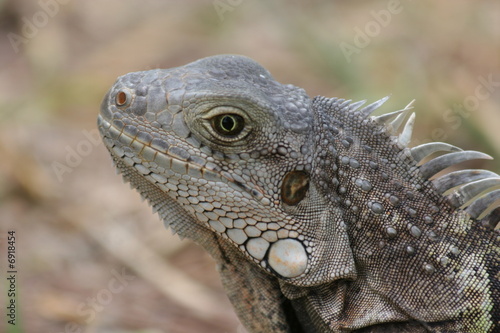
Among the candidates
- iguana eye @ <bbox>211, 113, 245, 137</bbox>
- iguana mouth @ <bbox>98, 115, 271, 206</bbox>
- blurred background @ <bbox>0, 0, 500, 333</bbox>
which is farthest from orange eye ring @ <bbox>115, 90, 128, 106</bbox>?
blurred background @ <bbox>0, 0, 500, 333</bbox>

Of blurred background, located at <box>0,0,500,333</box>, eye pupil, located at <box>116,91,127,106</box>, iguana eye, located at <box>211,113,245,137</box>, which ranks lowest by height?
blurred background, located at <box>0,0,500,333</box>

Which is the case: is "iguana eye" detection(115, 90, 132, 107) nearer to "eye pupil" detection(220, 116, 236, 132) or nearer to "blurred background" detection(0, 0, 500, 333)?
"eye pupil" detection(220, 116, 236, 132)

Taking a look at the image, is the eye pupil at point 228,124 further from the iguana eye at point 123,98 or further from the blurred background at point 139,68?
the blurred background at point 139,68

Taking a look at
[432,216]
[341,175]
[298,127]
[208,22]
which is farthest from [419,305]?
[208,22]

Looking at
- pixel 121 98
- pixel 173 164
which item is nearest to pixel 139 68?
pixel 121 98

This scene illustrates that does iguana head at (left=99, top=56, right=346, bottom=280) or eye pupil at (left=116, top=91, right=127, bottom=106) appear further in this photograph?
eye pupil at (left=116, top=91, right=127, bottom=106)

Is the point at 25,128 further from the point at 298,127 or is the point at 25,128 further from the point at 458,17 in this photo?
the point at 458,17

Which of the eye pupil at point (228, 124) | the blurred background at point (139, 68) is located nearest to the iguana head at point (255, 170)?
the eye pupil at point (228, 124)

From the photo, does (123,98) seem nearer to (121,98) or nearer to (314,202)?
(121,98)
